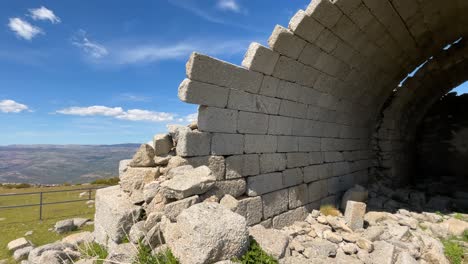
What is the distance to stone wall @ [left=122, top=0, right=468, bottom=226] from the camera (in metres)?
4.18

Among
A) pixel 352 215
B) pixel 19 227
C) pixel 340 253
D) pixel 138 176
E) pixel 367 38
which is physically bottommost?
pixel 19 227

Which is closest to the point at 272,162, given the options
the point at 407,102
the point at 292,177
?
the point at 292,177

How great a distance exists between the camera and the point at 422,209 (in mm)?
6773

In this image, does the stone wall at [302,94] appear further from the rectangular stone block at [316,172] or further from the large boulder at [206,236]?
the large boulder at [206,236]

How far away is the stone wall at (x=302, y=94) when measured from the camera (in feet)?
13.7

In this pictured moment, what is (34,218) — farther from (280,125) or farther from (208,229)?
(208,229)

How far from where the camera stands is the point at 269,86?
482 cm

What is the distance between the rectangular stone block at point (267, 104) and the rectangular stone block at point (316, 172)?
5.18ft

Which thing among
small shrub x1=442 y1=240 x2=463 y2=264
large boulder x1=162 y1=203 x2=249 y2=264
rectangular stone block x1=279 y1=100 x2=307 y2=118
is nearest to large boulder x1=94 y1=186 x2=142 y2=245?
large boulder x1=162 y1=203 x2=249 y2=264

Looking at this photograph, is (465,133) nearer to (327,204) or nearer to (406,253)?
(327,204)

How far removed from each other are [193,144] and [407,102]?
7.93 meters

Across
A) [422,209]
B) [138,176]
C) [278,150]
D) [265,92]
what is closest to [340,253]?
[278,150]

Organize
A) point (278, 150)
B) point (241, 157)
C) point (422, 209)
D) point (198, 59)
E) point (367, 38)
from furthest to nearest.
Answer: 1. point (422, 209)
2. point (367, 38)
3. point (278, 150)
4. point (241, 157)
5. point (198, 59)

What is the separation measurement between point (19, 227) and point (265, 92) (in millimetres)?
7973
